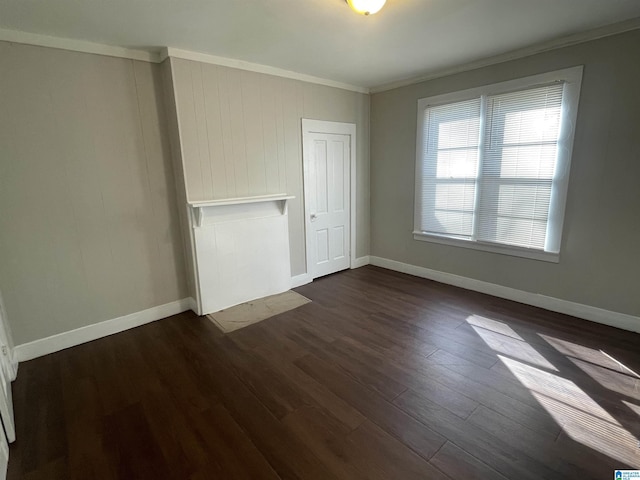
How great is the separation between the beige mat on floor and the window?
211 cm

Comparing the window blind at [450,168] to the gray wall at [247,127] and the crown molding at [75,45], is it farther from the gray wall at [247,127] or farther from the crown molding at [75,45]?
the crown molding at [75,45]

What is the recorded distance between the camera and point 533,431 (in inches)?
70.5

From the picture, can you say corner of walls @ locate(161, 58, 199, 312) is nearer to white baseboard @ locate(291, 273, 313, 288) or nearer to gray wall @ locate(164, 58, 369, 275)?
gray wall @ locate(164, 58, 369, 275)

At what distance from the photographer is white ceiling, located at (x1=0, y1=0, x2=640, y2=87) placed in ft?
7.14

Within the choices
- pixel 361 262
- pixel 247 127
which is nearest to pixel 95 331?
pixel 247 127

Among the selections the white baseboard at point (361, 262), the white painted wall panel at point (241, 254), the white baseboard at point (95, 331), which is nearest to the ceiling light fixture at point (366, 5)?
the white painted wall panel at point (241, 254)

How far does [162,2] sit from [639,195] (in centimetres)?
410

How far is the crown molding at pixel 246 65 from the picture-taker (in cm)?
292

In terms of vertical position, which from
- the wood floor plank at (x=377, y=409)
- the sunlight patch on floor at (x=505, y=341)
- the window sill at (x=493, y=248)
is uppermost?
the window sill at (x=493, y=248)

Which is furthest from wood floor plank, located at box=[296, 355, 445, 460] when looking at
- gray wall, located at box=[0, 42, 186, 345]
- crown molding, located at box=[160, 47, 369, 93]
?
→ crown molding, located at box=[160, 47, 369, 93]

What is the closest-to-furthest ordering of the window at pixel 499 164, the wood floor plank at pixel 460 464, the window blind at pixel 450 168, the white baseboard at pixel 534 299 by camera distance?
the wood floor plank at pixel 460 464 < the white baseboard at pixel 534 299 < the window at pixel 499 164 < the window blind at pixel 450 168

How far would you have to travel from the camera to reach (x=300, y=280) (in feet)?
13.9

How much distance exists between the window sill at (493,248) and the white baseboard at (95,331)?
3.19 meters

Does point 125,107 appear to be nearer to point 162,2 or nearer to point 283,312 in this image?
point 162,2
